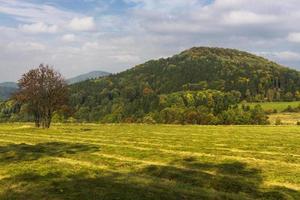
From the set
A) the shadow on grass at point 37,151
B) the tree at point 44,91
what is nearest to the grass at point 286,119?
the tree at point 44,91

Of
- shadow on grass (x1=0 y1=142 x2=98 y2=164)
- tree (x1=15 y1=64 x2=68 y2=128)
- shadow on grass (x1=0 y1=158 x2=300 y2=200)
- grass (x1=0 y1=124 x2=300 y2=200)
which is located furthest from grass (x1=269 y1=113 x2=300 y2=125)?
shadow on grass (x1=0 y1=158 x2=300 y2=200)

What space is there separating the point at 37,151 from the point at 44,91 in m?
38.9

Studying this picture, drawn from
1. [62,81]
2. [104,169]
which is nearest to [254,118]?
[62,81]

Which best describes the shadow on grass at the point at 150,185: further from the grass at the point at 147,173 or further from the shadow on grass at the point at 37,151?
the shadow on grass at the point at 37,151

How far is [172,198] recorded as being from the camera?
18.0m

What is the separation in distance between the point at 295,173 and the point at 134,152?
12387 mm

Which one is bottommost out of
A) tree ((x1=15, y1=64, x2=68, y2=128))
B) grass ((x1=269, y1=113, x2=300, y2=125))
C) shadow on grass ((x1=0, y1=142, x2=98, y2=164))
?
grass ((x1=269, y1=113, x2=300, y2=125))

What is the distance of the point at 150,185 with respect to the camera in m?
20.5

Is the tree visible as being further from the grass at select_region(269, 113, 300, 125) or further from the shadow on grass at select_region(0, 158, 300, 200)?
the grass at select_region(269, 113, 300, 125)

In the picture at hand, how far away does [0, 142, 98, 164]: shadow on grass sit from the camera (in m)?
29.3

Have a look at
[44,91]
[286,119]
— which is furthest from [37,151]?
[286,119]

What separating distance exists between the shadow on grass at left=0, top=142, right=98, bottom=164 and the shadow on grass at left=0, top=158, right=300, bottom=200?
6575mm

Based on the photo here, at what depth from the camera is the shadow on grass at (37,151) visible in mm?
29298

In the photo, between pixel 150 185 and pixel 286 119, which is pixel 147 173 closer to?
pixel 150 185
